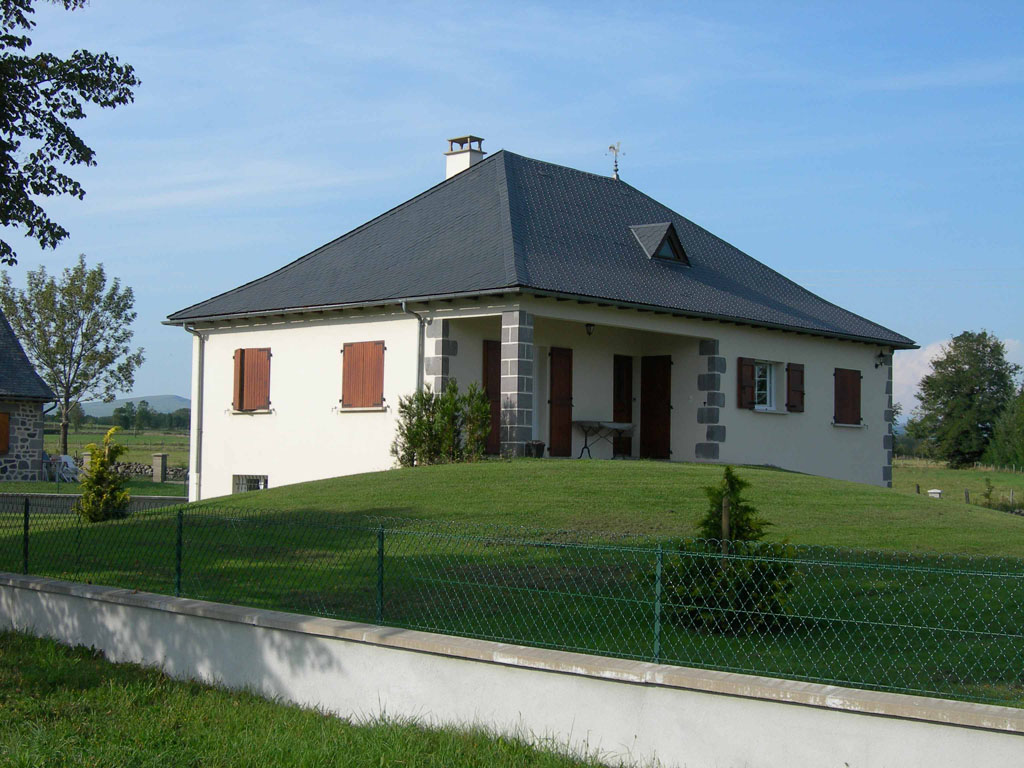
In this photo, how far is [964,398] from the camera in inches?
2739

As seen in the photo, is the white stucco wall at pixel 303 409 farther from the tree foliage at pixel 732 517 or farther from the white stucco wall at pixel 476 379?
the tree foliage at pixel 732 517

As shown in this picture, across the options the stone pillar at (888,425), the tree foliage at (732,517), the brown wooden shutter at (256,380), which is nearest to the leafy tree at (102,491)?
the brown wooden shutter at (256,380)

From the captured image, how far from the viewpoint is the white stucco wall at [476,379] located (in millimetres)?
19375

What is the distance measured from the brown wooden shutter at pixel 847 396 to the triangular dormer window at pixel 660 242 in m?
4.59

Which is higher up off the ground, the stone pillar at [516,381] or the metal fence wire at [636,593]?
the stone pillar at [516,381]

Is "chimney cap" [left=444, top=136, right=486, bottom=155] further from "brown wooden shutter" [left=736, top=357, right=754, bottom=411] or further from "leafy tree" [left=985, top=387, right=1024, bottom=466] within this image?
"leafy tree" [left=985, top=387, right=1024, bottom=466]

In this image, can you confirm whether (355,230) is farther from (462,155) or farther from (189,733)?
(189,733)

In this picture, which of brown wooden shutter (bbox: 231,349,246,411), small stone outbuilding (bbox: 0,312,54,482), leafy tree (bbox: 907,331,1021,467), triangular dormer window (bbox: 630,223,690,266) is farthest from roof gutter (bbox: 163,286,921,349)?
leafy tree (bbox: 907,331,1021,467)

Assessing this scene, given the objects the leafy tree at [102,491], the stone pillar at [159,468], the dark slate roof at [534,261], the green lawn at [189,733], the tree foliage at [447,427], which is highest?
the dark slate roof at [534,261]

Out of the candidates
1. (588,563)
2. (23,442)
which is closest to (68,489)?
(23,442)

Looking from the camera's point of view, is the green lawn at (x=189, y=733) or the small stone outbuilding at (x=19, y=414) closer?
the green lawn at (x=189, y=733)

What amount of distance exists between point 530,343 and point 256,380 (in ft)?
21.7

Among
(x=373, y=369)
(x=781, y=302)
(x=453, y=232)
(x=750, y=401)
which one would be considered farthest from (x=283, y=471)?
(x=781, y=302)

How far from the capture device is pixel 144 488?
30266 mm
